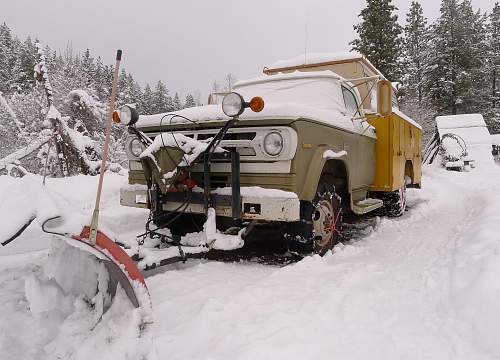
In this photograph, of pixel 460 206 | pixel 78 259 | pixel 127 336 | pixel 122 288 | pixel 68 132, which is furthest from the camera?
pixel 68 132

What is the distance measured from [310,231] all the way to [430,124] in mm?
34531

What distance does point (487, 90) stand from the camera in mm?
39938

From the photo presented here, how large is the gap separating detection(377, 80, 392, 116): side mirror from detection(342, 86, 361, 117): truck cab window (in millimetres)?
389

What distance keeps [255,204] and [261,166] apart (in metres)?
0.39

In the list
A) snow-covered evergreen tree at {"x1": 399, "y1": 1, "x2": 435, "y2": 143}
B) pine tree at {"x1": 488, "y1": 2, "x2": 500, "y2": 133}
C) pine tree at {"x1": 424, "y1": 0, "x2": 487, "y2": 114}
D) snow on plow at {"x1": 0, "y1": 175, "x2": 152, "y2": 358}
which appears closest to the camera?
snow on plow at {"x1": 0, "y1": 175, "x2": 152, "y2": 358}

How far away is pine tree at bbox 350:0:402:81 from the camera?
87.6ft

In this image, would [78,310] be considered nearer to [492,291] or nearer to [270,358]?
[270,358]

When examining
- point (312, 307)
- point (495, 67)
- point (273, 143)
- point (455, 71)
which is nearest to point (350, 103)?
point (273, 143)

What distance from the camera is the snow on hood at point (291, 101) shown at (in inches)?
149

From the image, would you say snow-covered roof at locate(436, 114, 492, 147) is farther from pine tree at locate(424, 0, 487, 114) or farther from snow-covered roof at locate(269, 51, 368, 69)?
snow-covered roof at locate(269, 51, 368, 69)

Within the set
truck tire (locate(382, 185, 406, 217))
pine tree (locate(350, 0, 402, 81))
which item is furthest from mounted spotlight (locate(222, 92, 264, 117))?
→ pine tree (locate(350, 0, 402, 81))

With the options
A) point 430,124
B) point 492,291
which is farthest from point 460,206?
point 430,124

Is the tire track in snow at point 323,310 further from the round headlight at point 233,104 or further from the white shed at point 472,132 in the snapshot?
the white shed at point 472,132

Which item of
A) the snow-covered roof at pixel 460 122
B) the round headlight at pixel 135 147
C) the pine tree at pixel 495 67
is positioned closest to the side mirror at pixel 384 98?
the round headlight at pixel 135 147
